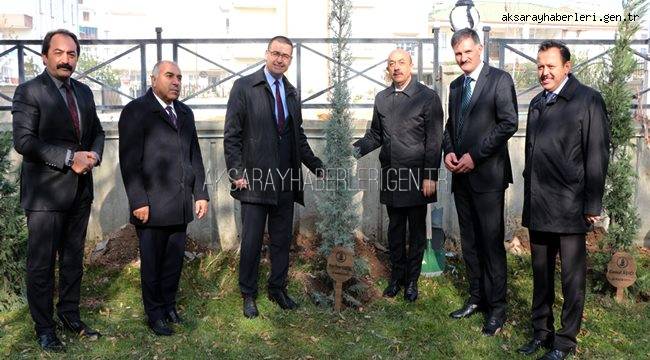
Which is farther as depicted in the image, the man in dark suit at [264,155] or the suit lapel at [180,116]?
the man in dark suit at [264,155]

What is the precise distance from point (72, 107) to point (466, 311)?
3507 millimetres

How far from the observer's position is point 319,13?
37.3 ft

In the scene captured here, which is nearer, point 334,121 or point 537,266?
point 537,266

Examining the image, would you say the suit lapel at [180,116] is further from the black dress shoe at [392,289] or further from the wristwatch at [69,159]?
the black dress shoe at [392,289]

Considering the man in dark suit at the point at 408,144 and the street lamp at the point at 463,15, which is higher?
the street lamp at the point at 463,15

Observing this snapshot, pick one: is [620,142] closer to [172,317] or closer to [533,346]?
[533,346]

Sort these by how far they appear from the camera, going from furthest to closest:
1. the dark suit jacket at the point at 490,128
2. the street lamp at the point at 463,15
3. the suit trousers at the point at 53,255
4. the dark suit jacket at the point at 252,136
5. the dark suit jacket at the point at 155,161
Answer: the street lamp at the point at 463,15 < the dark suit jacket at the point at 252,136 < the dark suit jacket at the point at 490,128 < the dark suit jacket at the point at 155,161 < the suit trousers at the point at 53,255

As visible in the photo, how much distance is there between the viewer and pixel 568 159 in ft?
12.9

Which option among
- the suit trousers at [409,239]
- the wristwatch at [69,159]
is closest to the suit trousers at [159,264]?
the wristwatch at [69,159]

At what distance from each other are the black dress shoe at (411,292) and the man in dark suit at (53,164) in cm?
280

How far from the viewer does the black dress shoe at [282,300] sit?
203 inches

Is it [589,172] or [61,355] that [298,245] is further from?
[589,172]

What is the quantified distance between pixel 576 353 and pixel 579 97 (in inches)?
72.8

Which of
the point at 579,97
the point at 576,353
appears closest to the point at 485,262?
the point at 576,353
